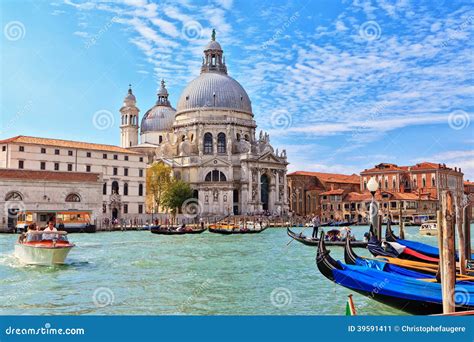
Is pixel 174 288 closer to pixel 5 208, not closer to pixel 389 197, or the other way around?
pixel 5 208

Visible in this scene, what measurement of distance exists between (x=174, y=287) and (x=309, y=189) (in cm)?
3972

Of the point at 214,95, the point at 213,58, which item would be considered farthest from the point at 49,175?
the point at 213,58

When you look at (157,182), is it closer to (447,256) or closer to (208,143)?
(208,143)

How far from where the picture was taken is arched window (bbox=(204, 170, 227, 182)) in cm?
3861

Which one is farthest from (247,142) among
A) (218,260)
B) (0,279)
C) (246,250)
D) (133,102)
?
(0,279)

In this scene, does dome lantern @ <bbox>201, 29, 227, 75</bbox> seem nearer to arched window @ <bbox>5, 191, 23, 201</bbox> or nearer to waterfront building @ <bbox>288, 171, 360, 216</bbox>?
waterfront building @ <bbox>288, 171, 360, 216</bbox>

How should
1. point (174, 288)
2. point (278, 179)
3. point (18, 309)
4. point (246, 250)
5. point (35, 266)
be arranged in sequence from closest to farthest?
1. point (18, 309)
2. point (174, 288)
3. point (35, 266)
4. point (246, 250)
5. point (278, 179)

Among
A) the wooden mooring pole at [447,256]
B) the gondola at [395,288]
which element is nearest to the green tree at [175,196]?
the gondola at [395,288]

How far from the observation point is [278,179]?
4028cm

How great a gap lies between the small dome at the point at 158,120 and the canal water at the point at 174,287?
3403cm

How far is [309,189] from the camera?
47.6m

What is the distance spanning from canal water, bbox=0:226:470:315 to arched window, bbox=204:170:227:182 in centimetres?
2538

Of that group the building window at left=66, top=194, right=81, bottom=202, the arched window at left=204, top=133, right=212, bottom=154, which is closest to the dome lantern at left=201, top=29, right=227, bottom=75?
the arched window at left=204, top=133, right=212, bottom=154

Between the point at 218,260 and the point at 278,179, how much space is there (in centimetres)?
2819
